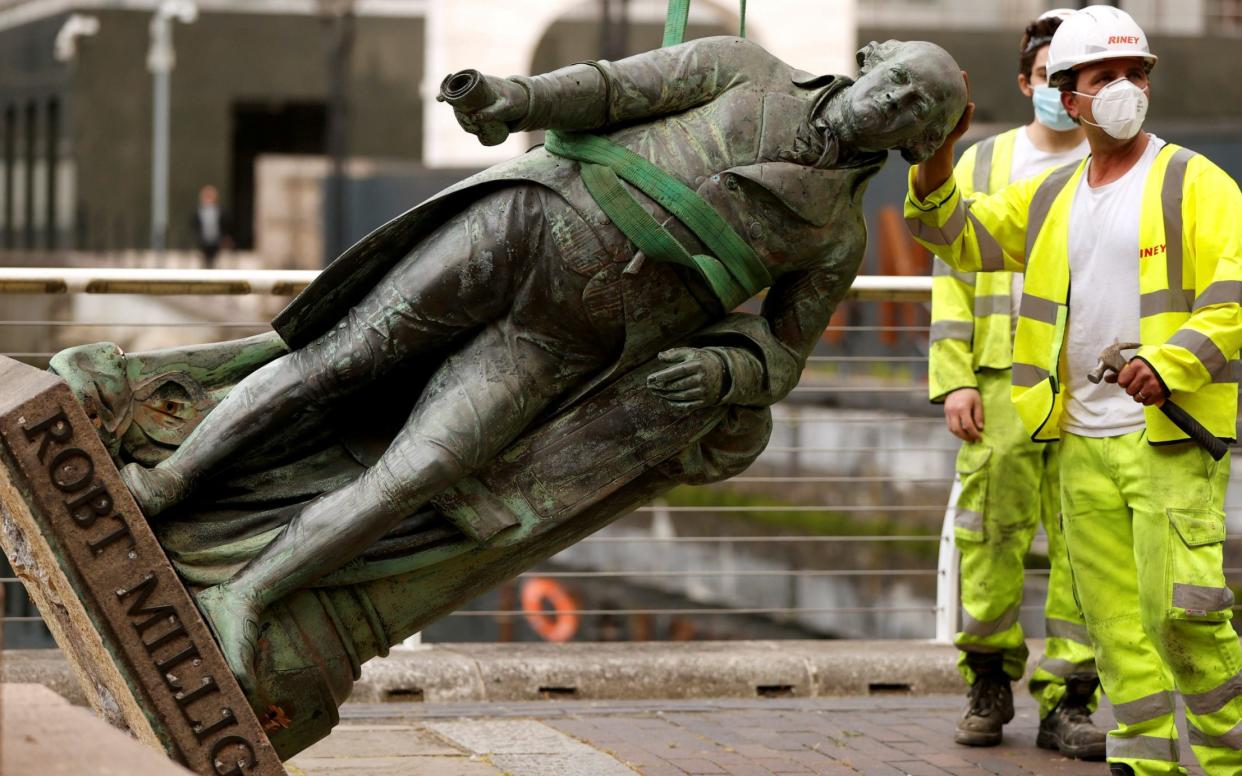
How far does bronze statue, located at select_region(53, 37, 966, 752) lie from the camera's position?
16.7 feet

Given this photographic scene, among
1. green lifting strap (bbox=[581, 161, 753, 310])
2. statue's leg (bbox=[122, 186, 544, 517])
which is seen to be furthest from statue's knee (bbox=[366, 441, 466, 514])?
green lifting strap (bbox=[581, 161, 753, 310])

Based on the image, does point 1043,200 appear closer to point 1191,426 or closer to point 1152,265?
point 1152,265

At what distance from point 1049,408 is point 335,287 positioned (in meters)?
1.91

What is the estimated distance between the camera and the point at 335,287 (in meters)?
5.33

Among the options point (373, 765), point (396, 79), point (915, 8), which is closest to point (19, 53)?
point (396, 79)

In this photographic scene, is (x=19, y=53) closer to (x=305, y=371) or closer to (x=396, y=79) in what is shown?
(x=396, y=79)

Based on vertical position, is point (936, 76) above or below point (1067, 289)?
above

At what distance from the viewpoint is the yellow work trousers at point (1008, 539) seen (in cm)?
667

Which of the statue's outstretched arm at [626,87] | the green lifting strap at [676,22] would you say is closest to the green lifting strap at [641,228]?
the statue's outstretched arm at [626,87]

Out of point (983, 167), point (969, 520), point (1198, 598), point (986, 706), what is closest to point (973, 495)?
point (969, 520)

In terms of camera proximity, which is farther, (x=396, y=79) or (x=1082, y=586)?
(x=396, y=79)

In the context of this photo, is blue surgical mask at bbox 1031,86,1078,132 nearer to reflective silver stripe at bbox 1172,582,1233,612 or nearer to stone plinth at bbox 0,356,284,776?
reflective silver stripe at bbox 1172,582,1233,612

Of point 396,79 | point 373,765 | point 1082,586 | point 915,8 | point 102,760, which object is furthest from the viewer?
point 396,79

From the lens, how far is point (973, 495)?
22.1 feet
